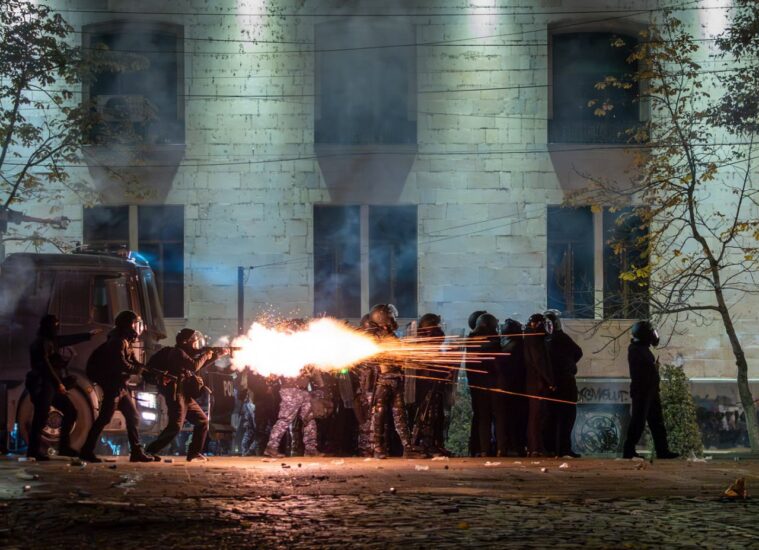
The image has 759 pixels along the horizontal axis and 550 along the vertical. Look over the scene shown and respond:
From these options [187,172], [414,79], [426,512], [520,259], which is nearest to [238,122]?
[187,172]

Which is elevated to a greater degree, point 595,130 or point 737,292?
point 595,130

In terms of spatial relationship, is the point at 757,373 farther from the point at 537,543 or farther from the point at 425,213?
the point at 537,543

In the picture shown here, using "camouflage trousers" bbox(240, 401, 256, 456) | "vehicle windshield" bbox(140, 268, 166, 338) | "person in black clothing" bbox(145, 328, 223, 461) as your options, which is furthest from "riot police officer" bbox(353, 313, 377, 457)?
"vehicle windshield" bbox(140, 268, 166, 338)

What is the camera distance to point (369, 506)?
962 cm

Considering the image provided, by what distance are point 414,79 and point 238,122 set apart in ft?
11.5

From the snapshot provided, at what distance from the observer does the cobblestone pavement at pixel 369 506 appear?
8086 mm

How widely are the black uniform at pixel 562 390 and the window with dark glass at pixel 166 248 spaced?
9.67 meters

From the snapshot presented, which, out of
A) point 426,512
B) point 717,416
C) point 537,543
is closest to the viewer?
point 537,543

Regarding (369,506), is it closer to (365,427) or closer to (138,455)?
(138,455)

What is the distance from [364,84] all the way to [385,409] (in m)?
9.97

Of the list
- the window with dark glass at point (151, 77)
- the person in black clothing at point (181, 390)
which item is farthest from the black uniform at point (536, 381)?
the window with dark glass at point (151, 77)

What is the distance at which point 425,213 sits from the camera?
75.8 feet

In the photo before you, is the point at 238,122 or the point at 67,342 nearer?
the point at 67,342

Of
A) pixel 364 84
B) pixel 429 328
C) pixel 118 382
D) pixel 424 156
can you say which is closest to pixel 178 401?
pixel 118 382
